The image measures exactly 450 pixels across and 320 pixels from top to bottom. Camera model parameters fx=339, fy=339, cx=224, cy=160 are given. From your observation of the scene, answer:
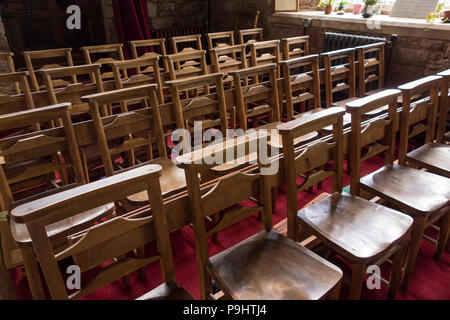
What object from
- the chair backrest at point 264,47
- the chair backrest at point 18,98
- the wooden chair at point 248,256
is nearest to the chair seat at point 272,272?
the wooden chair at point 248,256

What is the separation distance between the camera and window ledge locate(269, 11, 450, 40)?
2.98m

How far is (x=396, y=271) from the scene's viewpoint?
1.52 metres

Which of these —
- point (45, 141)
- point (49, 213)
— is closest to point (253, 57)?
point (45, 141)

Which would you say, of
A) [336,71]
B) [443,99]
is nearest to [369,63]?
[336,71]

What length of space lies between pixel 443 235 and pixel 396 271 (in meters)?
0.47

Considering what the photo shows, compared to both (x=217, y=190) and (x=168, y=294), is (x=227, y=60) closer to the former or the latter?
(x=217, y=190)

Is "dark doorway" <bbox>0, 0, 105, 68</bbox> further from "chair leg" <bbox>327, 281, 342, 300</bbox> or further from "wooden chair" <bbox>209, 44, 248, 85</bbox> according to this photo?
"chair leg" <bbox>327, 281, 342, 300</bbox>

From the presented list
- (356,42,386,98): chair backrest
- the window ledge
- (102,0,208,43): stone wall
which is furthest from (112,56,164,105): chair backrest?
(102,0,208,43): stone wall

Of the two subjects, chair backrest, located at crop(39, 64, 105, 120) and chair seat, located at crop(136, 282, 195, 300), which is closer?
chair seat, located at crop(136, 282, 195, 300)

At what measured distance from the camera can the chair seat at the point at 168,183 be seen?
1607mm

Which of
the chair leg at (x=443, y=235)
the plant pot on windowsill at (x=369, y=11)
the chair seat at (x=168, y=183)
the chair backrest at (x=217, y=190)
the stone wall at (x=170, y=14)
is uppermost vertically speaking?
the stone wall at (x=170, y=14)

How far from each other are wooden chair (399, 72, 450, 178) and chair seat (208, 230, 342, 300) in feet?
3.23

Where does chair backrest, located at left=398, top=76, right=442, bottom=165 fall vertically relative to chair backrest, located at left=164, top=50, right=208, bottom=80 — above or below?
below

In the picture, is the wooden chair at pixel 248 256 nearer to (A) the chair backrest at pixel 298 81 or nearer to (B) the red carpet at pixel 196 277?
(B) the red carpet at pixel 196 277
